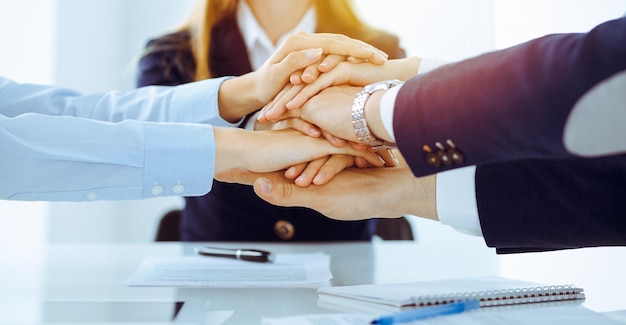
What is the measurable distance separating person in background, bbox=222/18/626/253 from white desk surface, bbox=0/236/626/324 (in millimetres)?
121

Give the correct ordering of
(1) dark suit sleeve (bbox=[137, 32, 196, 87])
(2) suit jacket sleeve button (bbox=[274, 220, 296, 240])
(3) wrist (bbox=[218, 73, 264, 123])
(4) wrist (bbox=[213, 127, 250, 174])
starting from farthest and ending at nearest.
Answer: (1) dark suit sleeve (bbox=[137, 32, 196, 87]) < (2) suit jacket sleeve button (bbox=[274, 220, 296, 240]) < (3) wrist (bbox=[218, 73, 264, 123]) < (4) wrist (bbox=[213, 127, 250, 174])

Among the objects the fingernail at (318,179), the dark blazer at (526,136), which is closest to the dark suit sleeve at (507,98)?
the dark blazer at (526,136)

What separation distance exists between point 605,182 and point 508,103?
0.24 m

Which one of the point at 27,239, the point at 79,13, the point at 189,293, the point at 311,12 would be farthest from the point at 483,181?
the point at 79,13

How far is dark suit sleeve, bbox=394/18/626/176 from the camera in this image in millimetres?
716

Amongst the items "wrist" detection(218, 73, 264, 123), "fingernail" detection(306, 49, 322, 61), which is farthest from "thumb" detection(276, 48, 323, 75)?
"wrist" detection(218, 73, 264, 123)

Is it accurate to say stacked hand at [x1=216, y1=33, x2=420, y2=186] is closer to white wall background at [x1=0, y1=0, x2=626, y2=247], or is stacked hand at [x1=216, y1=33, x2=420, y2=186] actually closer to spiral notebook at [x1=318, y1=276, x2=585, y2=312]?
spiral notebook at [x1=318, y1=276, x2=585, y2=312]

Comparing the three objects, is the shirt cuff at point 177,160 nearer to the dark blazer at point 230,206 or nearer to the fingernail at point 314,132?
the fingernail at point 314,132

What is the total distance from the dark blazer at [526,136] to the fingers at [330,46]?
0.43m

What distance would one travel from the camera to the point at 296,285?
1.02 m

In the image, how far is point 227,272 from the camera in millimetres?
1147

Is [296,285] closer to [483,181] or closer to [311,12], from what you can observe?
[483,181]

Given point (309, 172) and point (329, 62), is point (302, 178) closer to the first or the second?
point (309, 172)

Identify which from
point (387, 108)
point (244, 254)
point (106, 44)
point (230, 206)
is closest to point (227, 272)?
point (244, 254)
